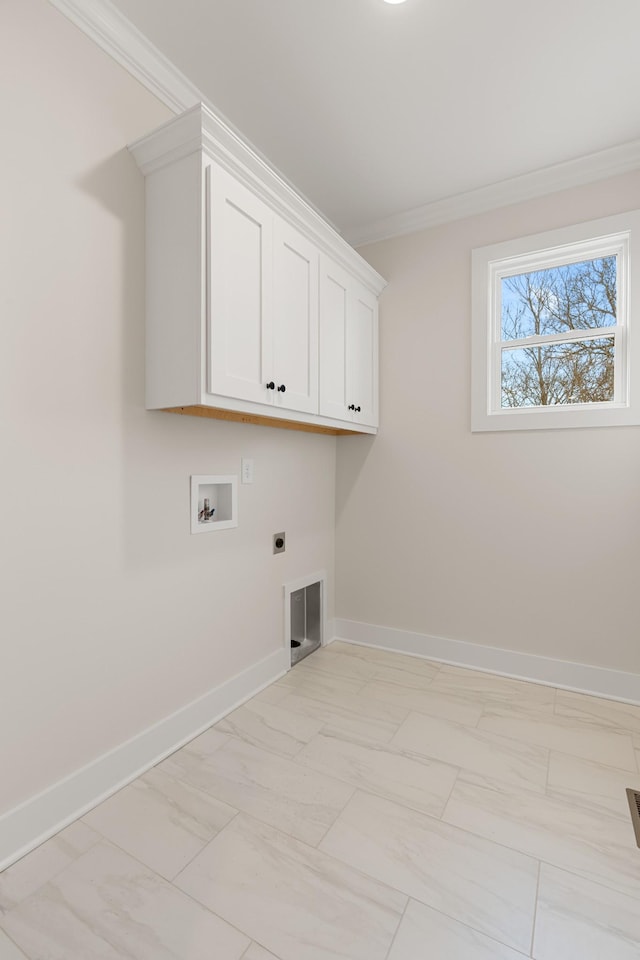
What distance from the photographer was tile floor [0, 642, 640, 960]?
44.8 inches

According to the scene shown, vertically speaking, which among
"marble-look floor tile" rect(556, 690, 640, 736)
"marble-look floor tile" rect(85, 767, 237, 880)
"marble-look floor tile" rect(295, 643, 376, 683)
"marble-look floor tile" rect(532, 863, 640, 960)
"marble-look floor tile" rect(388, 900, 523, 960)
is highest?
"marble-look floor tile" rect(295, 643, 376, 683)

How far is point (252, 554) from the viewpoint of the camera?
2.36 meters

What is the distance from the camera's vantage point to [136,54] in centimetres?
169

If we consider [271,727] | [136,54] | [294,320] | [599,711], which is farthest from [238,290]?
[599,711]

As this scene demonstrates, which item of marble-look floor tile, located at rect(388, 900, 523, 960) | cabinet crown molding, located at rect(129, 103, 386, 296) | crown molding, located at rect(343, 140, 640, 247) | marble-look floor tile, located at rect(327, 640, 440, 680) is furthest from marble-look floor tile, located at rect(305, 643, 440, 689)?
crown molding, located at rect(343, 140, 640, 247)

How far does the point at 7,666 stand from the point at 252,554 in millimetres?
1163

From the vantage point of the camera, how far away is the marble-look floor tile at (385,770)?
1.64m

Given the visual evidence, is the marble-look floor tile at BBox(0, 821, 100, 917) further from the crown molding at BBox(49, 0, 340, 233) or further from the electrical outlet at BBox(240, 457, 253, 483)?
the crown molding at BBox(49, 0, 340, 233)

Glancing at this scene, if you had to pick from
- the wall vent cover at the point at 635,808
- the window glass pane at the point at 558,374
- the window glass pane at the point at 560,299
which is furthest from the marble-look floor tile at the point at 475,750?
the window glass pane at the point at 560,299

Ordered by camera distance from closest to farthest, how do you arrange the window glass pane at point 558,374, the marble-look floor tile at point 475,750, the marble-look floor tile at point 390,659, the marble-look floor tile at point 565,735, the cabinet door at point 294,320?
1. the marble-look floor tile at point 475,750
2. the marble-look floor tile at point 565,735
3. the cabinet door at point 294,320
4. the window glass pane at point 558,374
5. the marble-look floor tile at point 390,659

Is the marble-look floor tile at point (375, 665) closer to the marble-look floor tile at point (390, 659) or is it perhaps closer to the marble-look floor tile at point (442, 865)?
the marble-look floor tile at point (390, 659)

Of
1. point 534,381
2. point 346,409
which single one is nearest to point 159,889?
point 346,409

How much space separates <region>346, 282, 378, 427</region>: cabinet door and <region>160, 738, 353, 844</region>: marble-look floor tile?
5.67ft

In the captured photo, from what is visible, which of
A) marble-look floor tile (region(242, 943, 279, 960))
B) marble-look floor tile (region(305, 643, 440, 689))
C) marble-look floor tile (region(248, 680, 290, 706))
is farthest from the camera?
marble-look floor tile (region(305, 643, 440, 689))
